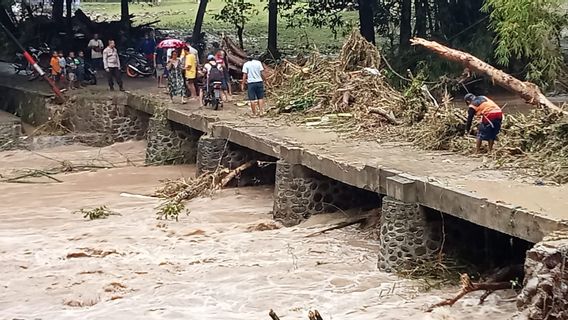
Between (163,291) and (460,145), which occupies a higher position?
Answer: (460,145)

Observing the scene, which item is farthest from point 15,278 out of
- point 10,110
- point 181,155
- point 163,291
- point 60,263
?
point 10,110

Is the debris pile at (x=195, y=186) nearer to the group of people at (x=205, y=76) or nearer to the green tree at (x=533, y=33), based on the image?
the group of people at (x=205, y=76)

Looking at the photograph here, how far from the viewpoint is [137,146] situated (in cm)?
2344

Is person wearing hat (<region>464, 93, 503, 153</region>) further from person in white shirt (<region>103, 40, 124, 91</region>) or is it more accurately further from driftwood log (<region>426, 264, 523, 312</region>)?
person in white shirt (<region>103, 40, 124, 91</region>)

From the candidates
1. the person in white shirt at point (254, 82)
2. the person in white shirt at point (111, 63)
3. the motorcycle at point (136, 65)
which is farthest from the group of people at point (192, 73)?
the motorcycle at point (136, 65)

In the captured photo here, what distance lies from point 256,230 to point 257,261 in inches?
74.7

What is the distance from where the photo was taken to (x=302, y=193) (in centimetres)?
1556

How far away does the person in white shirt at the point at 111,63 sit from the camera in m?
22.4

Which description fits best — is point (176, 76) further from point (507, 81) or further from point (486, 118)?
point (486, 118)

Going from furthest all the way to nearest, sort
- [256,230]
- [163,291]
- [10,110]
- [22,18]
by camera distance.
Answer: [22,18] → [10,110] → [256,230] → [163,291]

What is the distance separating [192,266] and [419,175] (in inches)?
130

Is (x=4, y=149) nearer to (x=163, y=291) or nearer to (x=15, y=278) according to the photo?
(x=15, y=278)

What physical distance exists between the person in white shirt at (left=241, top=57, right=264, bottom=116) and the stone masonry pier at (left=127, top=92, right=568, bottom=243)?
46cm

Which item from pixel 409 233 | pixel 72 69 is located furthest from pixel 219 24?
pixel 409 233
